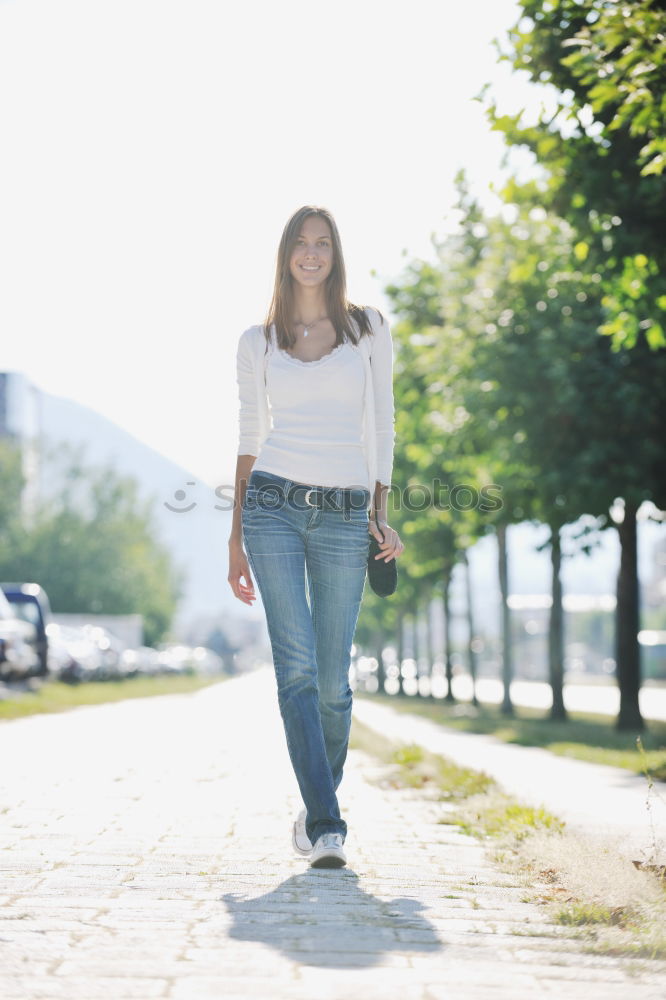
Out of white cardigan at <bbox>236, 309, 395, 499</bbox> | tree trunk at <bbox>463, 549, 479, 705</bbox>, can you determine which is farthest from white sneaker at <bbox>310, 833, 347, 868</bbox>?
tree trunk at <bbox>463, 549, 479, 705</bbox>

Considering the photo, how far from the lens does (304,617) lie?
5.21 m

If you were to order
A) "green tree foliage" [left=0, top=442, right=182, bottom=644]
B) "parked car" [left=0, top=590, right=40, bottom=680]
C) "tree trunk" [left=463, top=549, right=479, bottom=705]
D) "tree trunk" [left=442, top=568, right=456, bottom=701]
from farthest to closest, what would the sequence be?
"green tree foliage" [left=0, top=442, right=182, bottom=644] → "tree trunk" [left=442, top=568, right=456, bottom=701] → "tree trunk" [left=463, top=549, right=479, bottom=705] → "parked car" [left=0, top=590, right=40, bottom=680]

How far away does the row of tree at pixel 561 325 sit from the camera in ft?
32.8

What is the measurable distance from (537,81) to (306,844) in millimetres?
7737

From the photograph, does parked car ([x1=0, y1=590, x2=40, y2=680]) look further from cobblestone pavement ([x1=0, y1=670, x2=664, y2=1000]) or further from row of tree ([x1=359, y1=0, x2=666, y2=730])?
cobblestone pavement ([x1=0, y1=670, x2=664, y2=1000])

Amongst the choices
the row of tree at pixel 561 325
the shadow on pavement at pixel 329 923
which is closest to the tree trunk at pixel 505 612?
the row of tree at pixel 561 325

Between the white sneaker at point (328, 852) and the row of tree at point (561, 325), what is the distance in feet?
16.5

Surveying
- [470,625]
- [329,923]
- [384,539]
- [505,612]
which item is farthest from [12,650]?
[470,625]

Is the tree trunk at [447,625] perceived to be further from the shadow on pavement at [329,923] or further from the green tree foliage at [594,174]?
the shadow on pavement at [329,923]

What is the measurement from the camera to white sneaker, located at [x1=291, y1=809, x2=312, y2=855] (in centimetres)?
522

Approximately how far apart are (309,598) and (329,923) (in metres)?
1.61

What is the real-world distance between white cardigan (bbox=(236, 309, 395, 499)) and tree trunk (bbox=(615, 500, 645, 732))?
16.7m

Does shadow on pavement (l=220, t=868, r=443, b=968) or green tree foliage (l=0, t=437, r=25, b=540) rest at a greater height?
green tree foliage (l=0, t=437, r=25, b=540)

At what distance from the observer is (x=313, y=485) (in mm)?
5266
